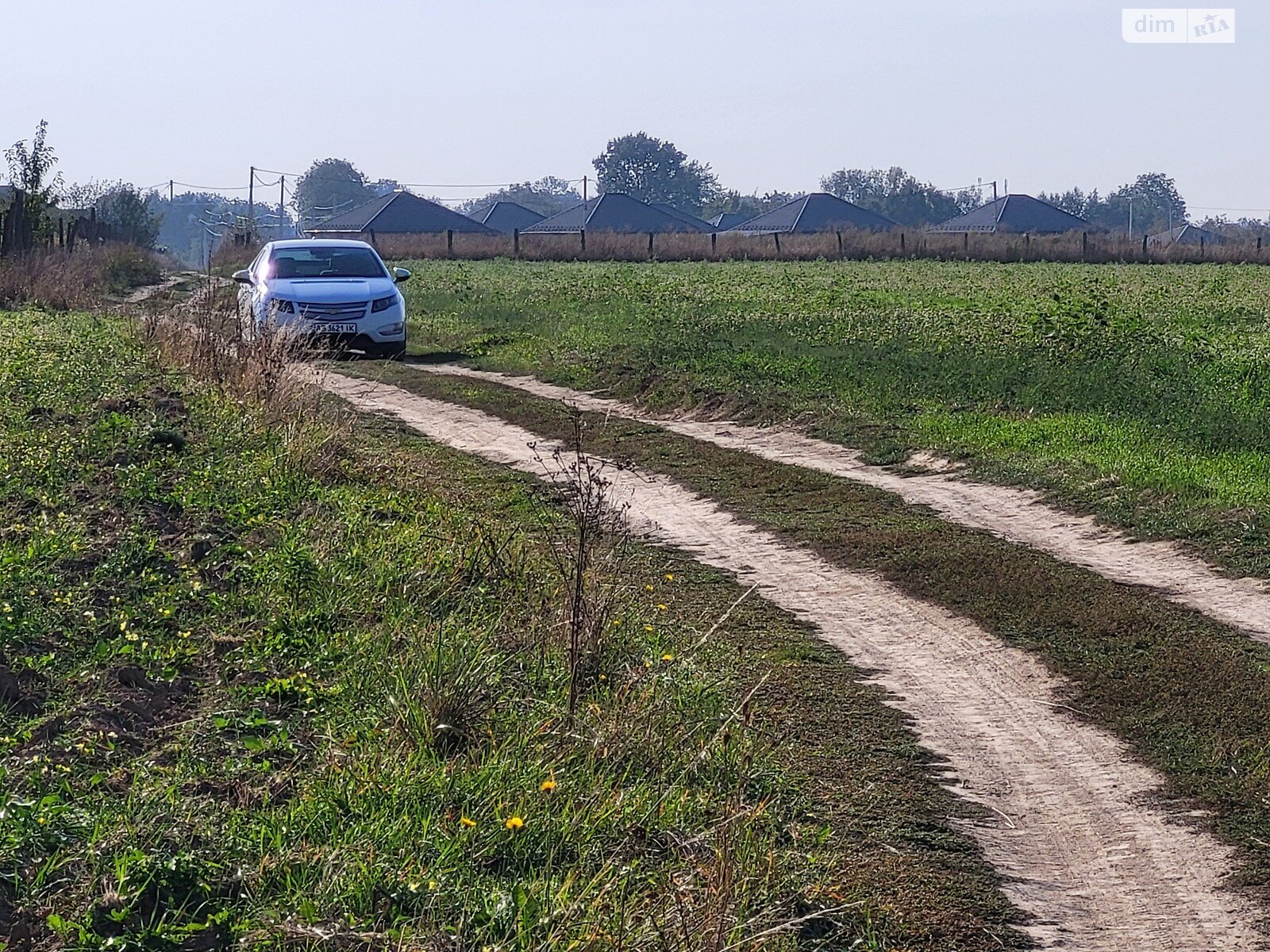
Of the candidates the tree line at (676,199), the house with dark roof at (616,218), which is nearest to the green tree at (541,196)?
the tree line at (676,199)

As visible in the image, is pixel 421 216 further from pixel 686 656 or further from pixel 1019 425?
pixel 686 656

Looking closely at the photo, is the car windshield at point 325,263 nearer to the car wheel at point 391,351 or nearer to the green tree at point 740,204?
the car wheel at point 391,351

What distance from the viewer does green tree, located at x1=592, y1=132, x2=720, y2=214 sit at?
145750mm

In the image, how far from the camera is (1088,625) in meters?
7.10

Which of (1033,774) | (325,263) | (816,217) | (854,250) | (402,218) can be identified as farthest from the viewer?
(816,217)

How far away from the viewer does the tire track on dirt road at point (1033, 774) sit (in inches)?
164

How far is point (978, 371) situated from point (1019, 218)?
272 feet

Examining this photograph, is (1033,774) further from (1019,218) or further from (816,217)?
(1019,218)

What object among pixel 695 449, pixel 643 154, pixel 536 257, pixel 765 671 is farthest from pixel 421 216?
pixel 765 671

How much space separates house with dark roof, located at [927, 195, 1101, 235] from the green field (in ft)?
208

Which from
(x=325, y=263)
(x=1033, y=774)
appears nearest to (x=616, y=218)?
(x=325, y=263)

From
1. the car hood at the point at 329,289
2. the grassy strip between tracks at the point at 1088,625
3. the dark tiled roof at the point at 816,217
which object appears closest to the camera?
the grassy strip between tracks at the point at 1088,625

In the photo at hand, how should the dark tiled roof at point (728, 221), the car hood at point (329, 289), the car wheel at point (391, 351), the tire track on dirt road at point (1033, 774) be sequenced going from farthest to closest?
the dark tiled roof at point (728, 221)
the car wheel at point (391, 351)
the car hood at point (329, 289)
the tire track on dirt road at point (1033, 774)

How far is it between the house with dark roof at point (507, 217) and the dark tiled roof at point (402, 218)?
342 inches
